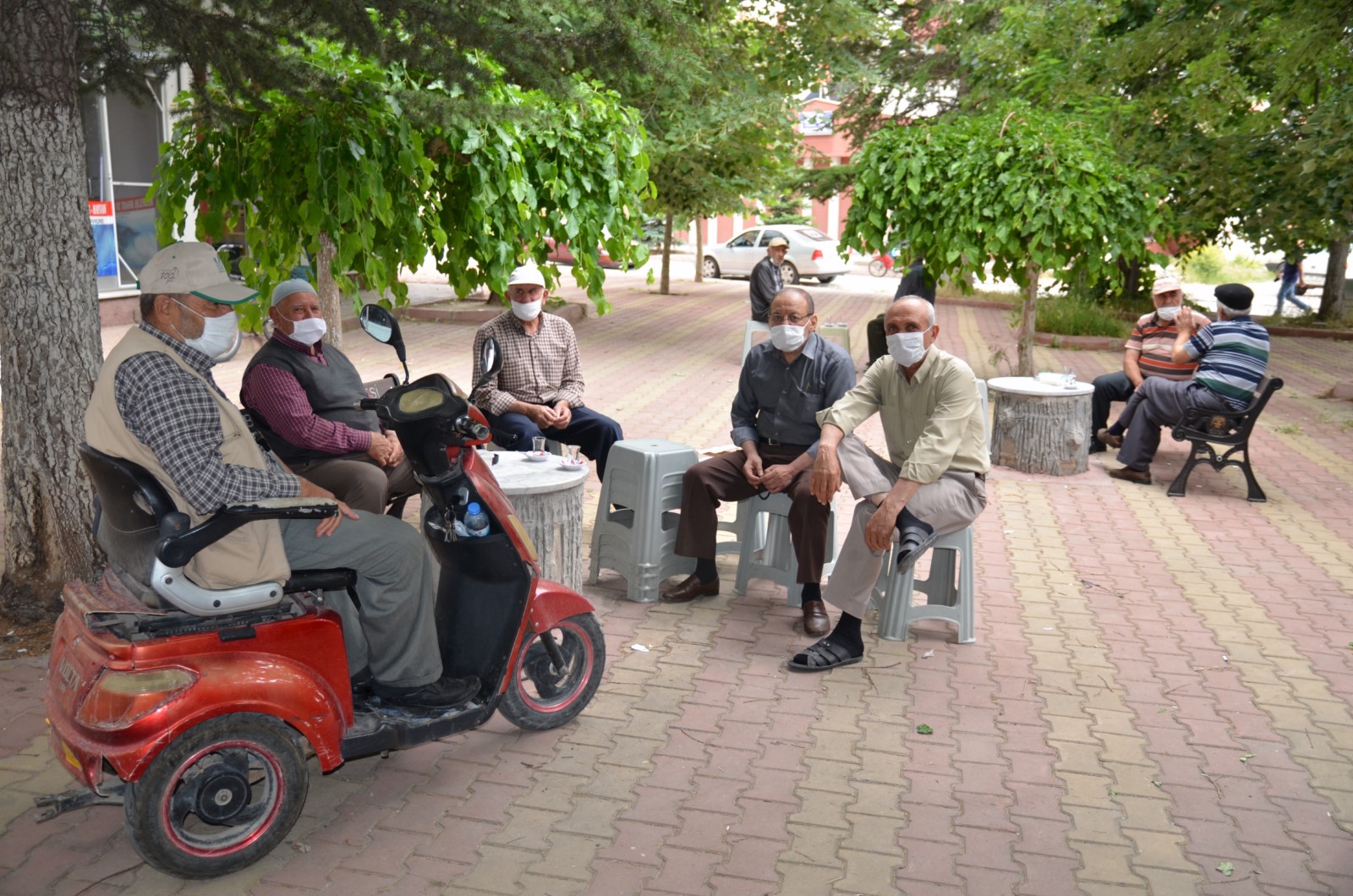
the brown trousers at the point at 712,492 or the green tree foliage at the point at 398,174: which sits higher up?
the green tree foliage at the point at 398,174

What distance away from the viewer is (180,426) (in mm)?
3395

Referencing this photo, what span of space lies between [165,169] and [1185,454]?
25.2 ft

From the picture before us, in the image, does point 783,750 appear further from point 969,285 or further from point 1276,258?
point 1276,258

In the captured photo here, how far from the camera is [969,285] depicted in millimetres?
11922

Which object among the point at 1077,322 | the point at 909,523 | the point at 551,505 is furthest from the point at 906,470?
the point at 1077,322

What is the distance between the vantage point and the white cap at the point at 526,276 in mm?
6730

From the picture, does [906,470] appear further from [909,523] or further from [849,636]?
[849,636]

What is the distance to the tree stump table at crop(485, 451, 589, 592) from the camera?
17.2 feet

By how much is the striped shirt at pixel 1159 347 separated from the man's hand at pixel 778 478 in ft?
14.7

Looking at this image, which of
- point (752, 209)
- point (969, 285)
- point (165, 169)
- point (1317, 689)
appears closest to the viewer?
point (1317, 689)

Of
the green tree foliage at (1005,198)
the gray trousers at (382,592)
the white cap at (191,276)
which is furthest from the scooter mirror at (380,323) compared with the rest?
the green tree foliage at (1005,198)

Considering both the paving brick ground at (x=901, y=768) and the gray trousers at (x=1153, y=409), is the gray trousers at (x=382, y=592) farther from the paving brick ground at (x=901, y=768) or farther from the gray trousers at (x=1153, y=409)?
the gray trousers at (x=1153, y=409)

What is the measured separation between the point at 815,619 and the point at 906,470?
88cm

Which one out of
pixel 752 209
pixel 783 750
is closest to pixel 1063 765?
pixel 783 750
